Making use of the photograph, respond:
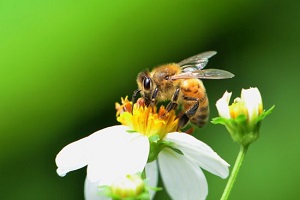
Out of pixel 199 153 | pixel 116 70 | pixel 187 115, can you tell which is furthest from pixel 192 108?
pixel 116 70

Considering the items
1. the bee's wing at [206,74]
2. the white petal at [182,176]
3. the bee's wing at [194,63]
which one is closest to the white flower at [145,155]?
the white petal at [182,176]

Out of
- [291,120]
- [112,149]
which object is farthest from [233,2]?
[112,149]

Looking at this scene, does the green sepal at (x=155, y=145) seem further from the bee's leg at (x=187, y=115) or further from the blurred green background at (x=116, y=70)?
the blurred green background at (x=116, y=70)

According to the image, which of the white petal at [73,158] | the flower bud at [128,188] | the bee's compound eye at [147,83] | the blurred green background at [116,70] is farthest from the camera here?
the blurred green background at [116,70]

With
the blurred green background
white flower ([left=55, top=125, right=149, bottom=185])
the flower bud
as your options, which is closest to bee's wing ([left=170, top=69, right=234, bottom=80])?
white flower ([left=55, top=125, right=149, bottom=185])

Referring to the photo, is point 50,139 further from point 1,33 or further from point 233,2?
point 233,2

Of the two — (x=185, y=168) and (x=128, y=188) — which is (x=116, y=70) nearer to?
(x=185, y=168)

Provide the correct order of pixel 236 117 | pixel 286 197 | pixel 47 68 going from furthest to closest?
pixel 47 68 → pixel 286 197 → pixel 236 117
